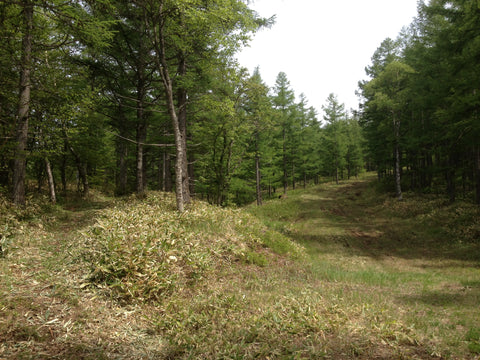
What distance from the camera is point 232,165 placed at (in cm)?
2092

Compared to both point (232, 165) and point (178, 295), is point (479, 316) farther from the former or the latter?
point (232, 165)

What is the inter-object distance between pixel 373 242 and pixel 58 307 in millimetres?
16984

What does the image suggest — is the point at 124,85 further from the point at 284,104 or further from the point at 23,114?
the point at 284,104

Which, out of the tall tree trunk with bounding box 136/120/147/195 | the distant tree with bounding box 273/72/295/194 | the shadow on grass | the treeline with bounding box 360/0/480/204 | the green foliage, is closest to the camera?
the green foliage

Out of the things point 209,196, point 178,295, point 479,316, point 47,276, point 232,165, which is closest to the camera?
point 47,276

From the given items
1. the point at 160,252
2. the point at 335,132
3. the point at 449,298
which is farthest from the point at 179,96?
the point at 335,132

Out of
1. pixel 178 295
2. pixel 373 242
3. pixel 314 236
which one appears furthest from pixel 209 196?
pixel 178 295

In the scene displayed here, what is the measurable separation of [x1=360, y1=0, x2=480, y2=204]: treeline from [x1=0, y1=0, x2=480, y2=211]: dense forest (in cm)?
11

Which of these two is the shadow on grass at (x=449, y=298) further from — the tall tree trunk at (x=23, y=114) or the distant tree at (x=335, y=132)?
the distant tree at (x=335, y=132)

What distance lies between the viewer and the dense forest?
28.6 ft

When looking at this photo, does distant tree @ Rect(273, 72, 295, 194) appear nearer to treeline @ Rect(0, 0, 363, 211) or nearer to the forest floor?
treeline @ Rect(0, 0, 363, 211)

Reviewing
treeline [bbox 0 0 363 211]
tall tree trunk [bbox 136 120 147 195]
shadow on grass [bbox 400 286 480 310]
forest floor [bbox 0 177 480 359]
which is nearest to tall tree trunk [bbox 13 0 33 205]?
treeline [bbox 0 0 363 211]

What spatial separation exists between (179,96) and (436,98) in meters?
18.2

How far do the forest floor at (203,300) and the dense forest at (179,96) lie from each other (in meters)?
3.55
